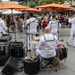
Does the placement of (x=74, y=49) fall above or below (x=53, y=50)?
below

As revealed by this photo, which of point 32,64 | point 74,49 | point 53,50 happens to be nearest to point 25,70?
point 32,64

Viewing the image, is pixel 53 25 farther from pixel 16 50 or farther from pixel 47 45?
pixel 47 45

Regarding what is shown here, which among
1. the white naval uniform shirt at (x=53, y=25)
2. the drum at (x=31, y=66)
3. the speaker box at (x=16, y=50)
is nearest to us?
the drum at (x=31, y=66)

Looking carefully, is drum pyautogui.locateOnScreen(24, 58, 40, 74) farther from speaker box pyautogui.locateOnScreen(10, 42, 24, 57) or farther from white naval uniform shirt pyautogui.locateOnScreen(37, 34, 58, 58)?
speaker box pyautogui.locateOnScreen(10, 42, 24, 57)

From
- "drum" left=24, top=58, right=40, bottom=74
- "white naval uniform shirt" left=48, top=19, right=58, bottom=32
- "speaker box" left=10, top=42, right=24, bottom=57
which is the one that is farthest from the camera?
"white naval uniform shirt" left=48, top=19, right=58, bottom=32

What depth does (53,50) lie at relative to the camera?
26.3 feet

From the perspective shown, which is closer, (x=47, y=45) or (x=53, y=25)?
(x=47, y=45)

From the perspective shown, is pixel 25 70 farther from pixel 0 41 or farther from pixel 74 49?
pixel 74 49

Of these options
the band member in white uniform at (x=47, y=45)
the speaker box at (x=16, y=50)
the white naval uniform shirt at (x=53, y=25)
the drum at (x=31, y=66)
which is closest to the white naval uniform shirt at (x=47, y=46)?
the band member in white uniform at (x=47, y=45)

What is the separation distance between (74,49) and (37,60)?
4986 millimetres

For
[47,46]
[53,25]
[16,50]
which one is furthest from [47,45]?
[53,25]

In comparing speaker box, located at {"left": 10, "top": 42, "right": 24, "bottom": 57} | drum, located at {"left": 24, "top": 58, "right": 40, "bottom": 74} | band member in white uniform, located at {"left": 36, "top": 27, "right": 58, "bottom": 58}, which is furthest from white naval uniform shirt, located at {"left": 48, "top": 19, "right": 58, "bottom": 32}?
drum, located at {"left": 24, "top": 58, "right": 40, "bottom": 74}

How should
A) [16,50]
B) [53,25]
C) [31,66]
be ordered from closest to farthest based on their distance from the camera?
[31,66], [16,50], [53,25]

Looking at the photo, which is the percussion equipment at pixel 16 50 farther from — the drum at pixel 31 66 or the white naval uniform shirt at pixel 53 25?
the white naval uniform shirt at pixel 53 25
